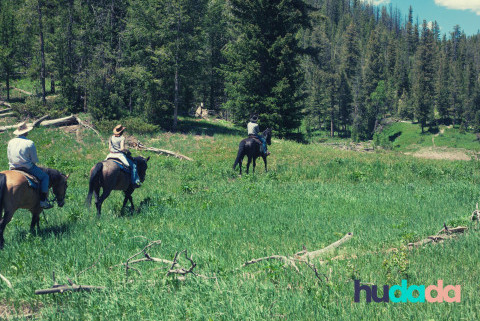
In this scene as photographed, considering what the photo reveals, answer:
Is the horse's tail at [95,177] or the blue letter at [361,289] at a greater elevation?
the horse's tail at [95,177]

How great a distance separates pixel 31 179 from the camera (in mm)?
7820

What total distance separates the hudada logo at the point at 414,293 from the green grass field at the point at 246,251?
12 cm

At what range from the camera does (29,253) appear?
6340mm

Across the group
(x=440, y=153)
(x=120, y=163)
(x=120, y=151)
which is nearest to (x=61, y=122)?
(x=120, y=151)

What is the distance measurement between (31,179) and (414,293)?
8299 mm

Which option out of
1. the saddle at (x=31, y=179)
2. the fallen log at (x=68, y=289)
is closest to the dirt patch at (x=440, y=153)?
the saddle at (x=31, y=179)

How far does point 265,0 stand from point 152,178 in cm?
2484

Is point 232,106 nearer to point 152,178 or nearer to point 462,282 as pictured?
point 152,178

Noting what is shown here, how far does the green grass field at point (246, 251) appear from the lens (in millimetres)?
4146

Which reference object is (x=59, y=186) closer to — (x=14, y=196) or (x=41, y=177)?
(x=41, y=177)

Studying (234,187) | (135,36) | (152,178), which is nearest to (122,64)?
(135,36)

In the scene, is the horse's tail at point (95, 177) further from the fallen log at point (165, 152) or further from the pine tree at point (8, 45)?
the pine tree at point (8, 45)

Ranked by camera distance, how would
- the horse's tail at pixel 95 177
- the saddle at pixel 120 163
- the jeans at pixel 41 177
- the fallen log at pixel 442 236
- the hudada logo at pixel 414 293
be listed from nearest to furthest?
the hudada logo at pixel 414 293 → the fallen log at pixel 442 236 → the jeans at pixel 41 177 → the horse's tail at pixel 95 177 → the saddle at pixel 120 163

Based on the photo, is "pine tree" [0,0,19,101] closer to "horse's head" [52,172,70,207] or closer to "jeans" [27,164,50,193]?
"horse's head" [52,172,70,207]
